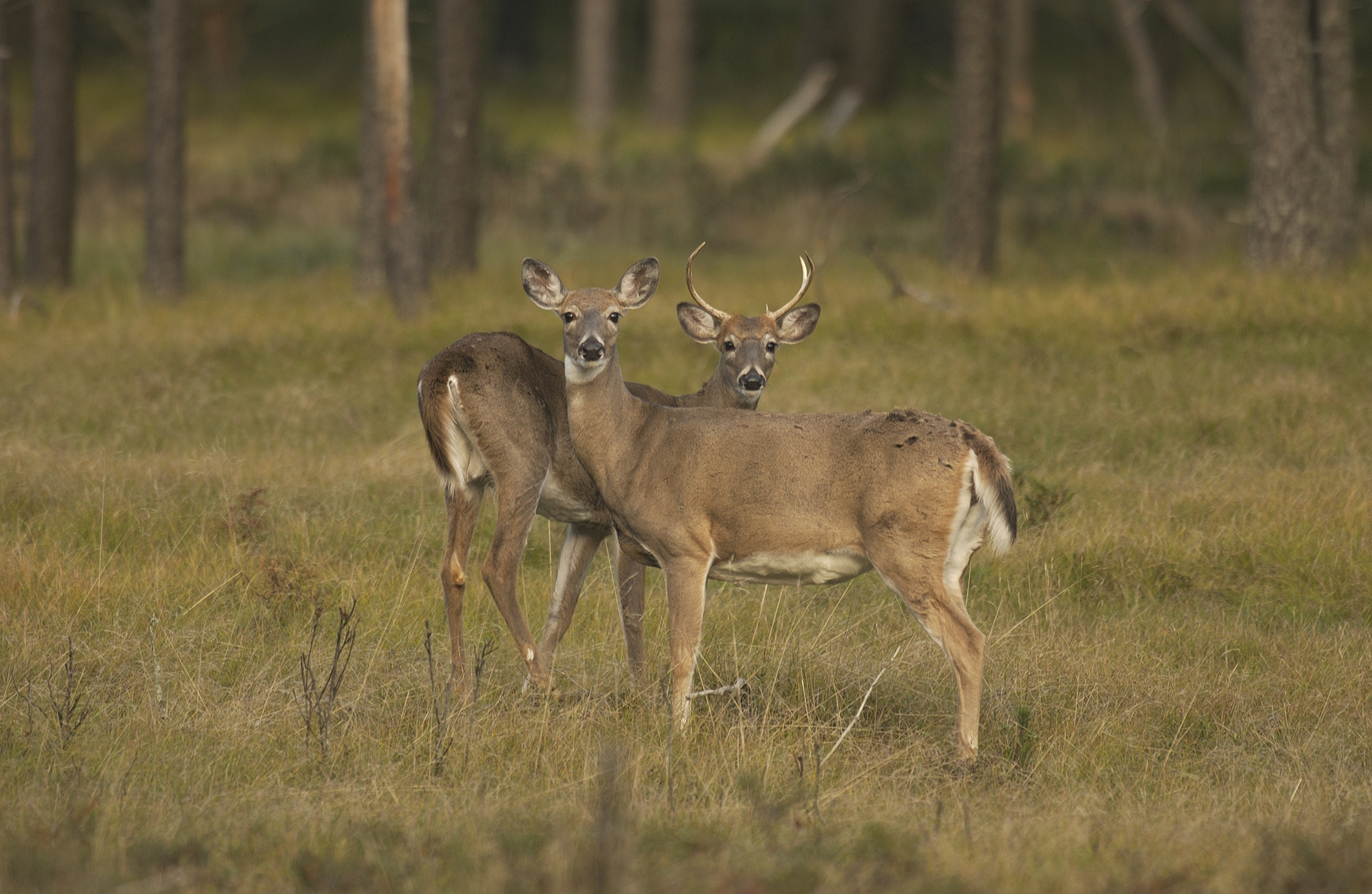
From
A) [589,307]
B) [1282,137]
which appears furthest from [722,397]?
[1282,137]

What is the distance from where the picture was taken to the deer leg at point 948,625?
5148 mm

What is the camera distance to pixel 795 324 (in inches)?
284

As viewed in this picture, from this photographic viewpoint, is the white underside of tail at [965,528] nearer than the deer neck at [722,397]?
Yes

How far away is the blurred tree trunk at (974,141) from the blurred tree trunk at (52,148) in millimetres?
8610

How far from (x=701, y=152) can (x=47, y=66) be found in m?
9.25

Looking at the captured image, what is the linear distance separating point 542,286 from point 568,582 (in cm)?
126

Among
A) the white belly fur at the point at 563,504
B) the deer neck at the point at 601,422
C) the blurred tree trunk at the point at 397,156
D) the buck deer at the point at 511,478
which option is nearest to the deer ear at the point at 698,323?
the buck deer at the point at 511,478

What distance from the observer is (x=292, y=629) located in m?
6.17

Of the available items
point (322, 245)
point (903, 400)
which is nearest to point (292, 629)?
point (903, 400)

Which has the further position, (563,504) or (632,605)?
(563,504)

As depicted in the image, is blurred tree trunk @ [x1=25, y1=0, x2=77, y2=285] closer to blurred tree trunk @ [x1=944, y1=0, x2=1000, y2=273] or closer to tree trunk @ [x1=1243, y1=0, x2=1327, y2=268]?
blurred tree trunk @ [x1=944, y1=0, x2=1000, y2=273]

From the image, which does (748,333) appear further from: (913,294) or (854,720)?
(913,294)

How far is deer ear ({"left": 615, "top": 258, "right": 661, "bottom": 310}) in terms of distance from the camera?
624cm

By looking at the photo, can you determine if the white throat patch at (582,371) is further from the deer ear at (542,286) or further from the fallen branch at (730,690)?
the fallen branch at (730,690)
